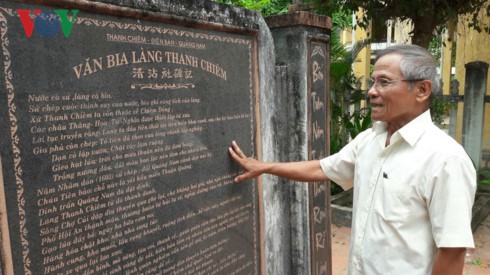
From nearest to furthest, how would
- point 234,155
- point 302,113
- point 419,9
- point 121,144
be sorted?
point 121,144 < point 234,155 < point 302,113 < point 419,9

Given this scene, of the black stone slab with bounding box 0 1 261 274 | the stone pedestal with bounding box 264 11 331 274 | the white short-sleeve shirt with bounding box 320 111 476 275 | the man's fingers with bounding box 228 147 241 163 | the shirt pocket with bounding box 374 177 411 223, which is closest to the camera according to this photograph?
the black stone slab with bounding box 0 1 261 274

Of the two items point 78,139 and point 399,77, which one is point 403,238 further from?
point 78,139

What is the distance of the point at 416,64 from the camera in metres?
1.67

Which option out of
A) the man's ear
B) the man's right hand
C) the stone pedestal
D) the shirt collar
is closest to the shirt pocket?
the shirt collar

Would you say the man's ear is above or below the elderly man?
above

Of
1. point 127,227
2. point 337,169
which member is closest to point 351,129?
point 337,169

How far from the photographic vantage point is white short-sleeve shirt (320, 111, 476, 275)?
4.92 ft

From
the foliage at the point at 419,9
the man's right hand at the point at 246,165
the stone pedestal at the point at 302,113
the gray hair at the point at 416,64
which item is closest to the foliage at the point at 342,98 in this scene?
the foliage at the point at 419,9

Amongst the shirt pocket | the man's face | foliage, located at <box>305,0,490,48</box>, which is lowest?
the shirt pocket

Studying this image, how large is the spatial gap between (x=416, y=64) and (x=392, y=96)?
152 mm

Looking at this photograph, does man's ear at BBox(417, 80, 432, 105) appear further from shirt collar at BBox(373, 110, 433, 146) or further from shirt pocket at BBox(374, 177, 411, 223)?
shirt pocket at BBox(374, 177, 411, 223)

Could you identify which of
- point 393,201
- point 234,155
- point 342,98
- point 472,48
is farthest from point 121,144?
point 472,48

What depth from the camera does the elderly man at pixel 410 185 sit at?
151cm

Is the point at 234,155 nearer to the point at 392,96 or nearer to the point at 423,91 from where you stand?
the point at 392,96
